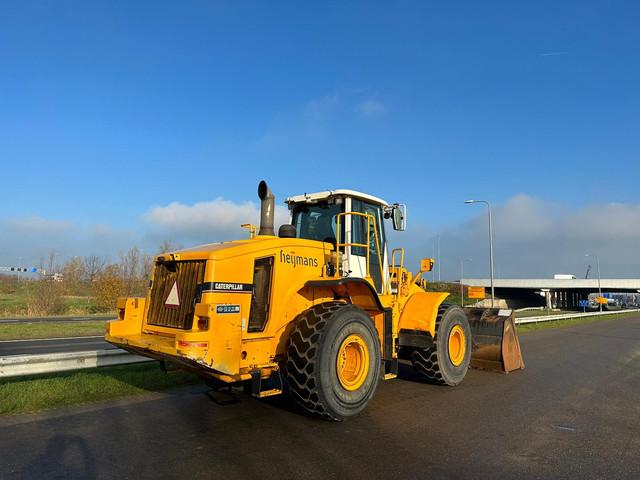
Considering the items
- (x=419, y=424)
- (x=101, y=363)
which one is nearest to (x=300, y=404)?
(x=419, y=424)

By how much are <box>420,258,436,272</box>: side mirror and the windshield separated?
5.87 feet

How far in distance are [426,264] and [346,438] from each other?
364 centimetres

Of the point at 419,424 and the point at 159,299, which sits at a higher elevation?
the point at 159,299

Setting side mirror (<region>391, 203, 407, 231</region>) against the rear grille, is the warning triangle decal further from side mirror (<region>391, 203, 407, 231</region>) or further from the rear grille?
side mirror (<region>391, 203, 407, 231</region>)

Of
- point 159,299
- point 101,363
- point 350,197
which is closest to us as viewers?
point 159,299

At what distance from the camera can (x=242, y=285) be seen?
526cm

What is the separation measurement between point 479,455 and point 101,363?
19.3ft

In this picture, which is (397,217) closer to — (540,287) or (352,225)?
(352,225)

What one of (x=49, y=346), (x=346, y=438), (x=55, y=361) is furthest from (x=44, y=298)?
(x=346, y=438)

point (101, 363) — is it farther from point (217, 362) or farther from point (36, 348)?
point (36, 348)

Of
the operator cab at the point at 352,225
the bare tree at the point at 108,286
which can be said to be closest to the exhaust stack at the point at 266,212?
the operator cab at the point at 352,225

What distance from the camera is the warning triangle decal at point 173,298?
18.2 feet

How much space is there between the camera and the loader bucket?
885cm

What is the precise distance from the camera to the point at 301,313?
5.80 metres
